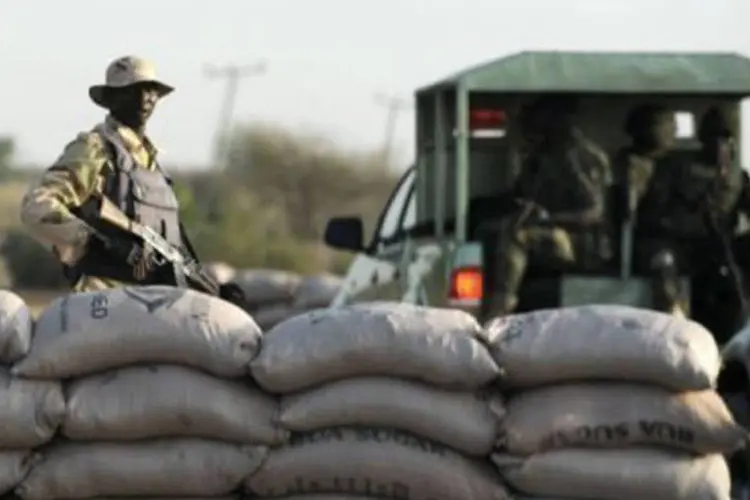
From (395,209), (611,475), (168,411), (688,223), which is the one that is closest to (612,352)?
(611,475)

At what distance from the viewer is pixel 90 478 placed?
5.64 m

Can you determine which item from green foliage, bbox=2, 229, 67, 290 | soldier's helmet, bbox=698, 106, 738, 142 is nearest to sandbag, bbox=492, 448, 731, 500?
soldier's helmet, bbox=698, 106, 738, 142

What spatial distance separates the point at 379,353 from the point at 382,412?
16cm

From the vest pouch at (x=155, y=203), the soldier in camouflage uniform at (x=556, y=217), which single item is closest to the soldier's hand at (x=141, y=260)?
the vest pouch at (x=155, y=203)

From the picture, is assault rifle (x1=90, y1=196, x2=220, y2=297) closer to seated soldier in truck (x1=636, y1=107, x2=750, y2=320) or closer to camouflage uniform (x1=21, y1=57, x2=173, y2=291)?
camouflage uniform (x1=21, y1=57, x2=173, y2=291)

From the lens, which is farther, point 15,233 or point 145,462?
point 15,233

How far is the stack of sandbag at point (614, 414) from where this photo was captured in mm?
5609

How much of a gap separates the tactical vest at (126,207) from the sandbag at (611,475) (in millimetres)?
1944

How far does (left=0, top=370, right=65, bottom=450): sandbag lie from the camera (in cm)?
560

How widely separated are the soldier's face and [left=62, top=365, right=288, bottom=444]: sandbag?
1711 millimetres

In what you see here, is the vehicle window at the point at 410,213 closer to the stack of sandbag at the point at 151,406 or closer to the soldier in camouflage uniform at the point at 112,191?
the soldier in camouflage uniform at the point at 112,191

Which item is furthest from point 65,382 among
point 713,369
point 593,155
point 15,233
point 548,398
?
point 15,233

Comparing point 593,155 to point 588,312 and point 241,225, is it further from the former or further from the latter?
point 241,225

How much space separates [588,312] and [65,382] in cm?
147
